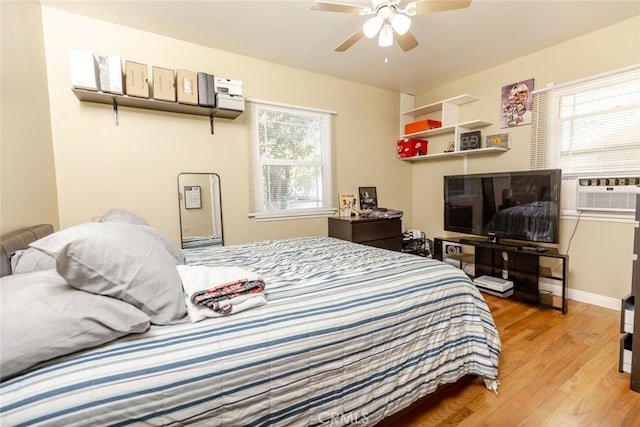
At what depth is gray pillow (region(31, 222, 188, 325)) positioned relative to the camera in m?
0.85

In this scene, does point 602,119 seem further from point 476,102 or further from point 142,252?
point 142,252

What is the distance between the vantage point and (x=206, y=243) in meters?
2.85

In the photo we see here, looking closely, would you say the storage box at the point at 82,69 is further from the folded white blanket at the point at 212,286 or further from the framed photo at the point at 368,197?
the framed photo at the point at 368,197

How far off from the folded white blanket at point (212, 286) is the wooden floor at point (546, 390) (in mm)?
952

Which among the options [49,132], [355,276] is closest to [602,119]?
[355,276]

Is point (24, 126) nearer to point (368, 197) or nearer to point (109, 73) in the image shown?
point (109, 73)

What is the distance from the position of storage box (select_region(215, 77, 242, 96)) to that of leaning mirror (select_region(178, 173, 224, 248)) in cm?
81

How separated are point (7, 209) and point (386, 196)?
12.2ft

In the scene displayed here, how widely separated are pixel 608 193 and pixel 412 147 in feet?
6.96

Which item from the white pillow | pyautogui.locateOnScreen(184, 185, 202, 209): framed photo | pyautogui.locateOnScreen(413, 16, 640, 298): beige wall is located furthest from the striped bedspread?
pyautogui.locateOnScreen(413, 16, 640, 298): beige wall

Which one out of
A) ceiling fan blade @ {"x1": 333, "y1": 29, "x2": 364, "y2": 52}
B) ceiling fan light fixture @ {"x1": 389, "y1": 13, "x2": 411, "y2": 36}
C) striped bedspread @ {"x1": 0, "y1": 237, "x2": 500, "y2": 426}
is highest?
ceiling fan blade @ {"x1": 333, "y1": 29, "x2": 364, "y2": 52}

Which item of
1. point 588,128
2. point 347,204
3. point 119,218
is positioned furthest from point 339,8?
point 588,128

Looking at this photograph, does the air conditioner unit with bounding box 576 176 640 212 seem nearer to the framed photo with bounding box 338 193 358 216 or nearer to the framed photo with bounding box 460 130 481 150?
the framed photo with bounding box 460 130 481 150

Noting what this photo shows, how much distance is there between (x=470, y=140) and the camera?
11.3 feet
